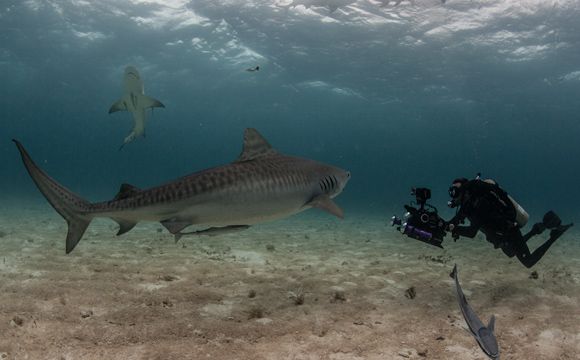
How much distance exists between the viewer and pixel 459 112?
56.9 m

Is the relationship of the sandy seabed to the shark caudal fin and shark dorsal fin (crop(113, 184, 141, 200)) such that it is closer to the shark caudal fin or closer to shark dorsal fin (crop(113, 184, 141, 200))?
the shark caudal fin

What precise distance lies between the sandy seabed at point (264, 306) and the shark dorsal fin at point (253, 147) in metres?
2.17

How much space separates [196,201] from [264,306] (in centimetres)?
224

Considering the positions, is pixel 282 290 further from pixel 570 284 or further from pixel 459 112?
pixel 459 112

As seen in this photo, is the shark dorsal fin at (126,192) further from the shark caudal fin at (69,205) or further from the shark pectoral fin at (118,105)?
the shark pectoral fin at (118,105)

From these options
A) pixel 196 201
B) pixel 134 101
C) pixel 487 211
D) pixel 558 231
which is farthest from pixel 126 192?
→ pixel 134 101

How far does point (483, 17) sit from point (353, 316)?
2597 cm

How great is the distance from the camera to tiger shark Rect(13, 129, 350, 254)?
14.9 feet

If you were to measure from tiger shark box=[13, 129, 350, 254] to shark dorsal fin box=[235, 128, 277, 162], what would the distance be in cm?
27

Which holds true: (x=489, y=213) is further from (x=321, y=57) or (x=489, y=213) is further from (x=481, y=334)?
(x=321, y=57)

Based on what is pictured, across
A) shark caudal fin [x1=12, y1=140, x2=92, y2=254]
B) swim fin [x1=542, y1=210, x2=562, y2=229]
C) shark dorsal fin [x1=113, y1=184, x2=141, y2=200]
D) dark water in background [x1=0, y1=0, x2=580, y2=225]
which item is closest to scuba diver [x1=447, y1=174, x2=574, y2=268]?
swim fin [x1=542, y1=210, x2=562, y2=229]

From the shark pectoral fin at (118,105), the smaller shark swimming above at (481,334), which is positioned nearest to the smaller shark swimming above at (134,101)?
the shark pectoral fin at (118,105)

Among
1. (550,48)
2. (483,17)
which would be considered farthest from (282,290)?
(550,48)

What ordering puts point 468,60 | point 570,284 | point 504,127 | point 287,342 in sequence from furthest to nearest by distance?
point 504,127
point 468,60
point 570,284
point 287,342
